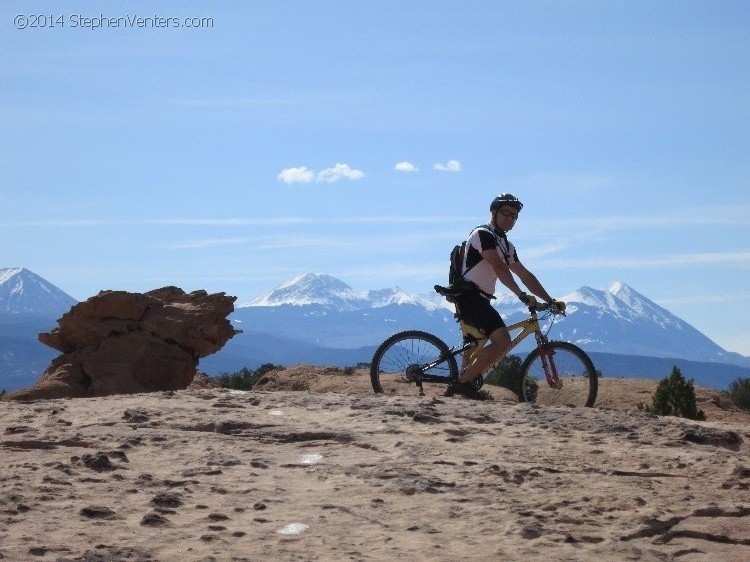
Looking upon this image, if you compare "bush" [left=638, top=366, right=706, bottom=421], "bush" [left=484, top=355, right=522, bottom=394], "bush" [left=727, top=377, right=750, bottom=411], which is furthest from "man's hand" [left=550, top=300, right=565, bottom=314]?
"bush" [left=727, top=377, right=750, bottom=411]

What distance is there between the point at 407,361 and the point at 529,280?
5.39 feet

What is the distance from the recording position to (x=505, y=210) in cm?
1098

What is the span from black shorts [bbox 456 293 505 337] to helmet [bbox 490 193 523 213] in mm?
937

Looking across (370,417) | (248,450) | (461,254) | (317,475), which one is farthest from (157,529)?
(461,254)

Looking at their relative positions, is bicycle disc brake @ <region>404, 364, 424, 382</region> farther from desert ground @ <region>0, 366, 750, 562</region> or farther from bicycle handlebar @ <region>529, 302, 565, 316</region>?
bicycle handlebar @ <region>529, 302, 565, 316</region>

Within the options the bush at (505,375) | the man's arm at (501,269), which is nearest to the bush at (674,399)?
the bush at (505,375)

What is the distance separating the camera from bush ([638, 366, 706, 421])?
2079cm

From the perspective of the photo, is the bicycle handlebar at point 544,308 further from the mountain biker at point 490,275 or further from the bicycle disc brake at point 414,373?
the bicycle disc brake at point 414,373

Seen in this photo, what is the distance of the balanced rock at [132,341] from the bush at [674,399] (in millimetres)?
8516

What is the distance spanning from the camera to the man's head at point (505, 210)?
11.0 meters

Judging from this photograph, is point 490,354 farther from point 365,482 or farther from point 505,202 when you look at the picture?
point 365,482

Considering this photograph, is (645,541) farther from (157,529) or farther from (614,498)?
(157,529)

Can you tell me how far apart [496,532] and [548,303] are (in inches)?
215

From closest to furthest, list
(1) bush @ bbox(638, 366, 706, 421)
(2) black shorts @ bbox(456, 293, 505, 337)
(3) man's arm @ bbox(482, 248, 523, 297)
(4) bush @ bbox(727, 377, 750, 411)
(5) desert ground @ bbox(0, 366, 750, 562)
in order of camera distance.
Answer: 1. (5) desert ground @ bbox(0, 366, 750, 562)
2. (3) man's arm @ bbox(482, 248, 523, 297)
3. (2) black shorts @ bbox(456, 293, 505, 337)
4. (1) bush @ bbox(638, 366, 706, 421)
5. (4) bush @ bbox(727, 377, 750, 411)
